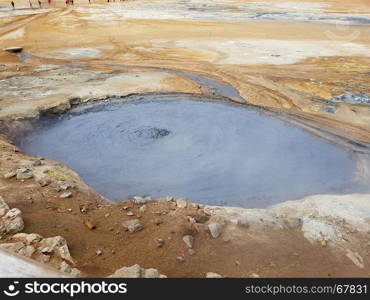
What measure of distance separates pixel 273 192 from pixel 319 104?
5.38 m

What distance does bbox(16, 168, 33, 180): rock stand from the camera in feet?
19.7

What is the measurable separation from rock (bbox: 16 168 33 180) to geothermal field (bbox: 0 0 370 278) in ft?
0.09

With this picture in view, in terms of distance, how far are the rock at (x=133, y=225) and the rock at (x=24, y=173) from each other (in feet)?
7.73

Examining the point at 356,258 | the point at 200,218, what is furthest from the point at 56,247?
the point at 356,258

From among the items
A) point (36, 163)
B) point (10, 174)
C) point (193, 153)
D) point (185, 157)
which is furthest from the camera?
point (193, 153)

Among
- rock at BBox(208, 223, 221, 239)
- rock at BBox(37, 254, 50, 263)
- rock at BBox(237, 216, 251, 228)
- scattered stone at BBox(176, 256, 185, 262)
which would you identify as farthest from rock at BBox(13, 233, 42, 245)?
rock at BBox(237, 216, 251, 228)

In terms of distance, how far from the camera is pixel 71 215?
16.7 ft

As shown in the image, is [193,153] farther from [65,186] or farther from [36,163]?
[36,163]

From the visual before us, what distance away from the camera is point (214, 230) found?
4.84 metres

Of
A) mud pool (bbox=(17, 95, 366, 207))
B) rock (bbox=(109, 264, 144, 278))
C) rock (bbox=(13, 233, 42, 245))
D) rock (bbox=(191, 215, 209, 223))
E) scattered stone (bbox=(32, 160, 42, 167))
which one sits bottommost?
mud pool (bbox=(17, 95, 366, 207))

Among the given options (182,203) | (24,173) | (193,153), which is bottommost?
(193,153)

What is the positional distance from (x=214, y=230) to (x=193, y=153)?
3717 mm

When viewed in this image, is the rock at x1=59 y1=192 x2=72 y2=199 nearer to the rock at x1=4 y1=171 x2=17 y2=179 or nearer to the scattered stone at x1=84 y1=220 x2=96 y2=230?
the scattered stone at x1=84 y1=220 x2=96 y2=230

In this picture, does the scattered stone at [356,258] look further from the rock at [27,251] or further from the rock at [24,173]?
the rock at [24,173]
